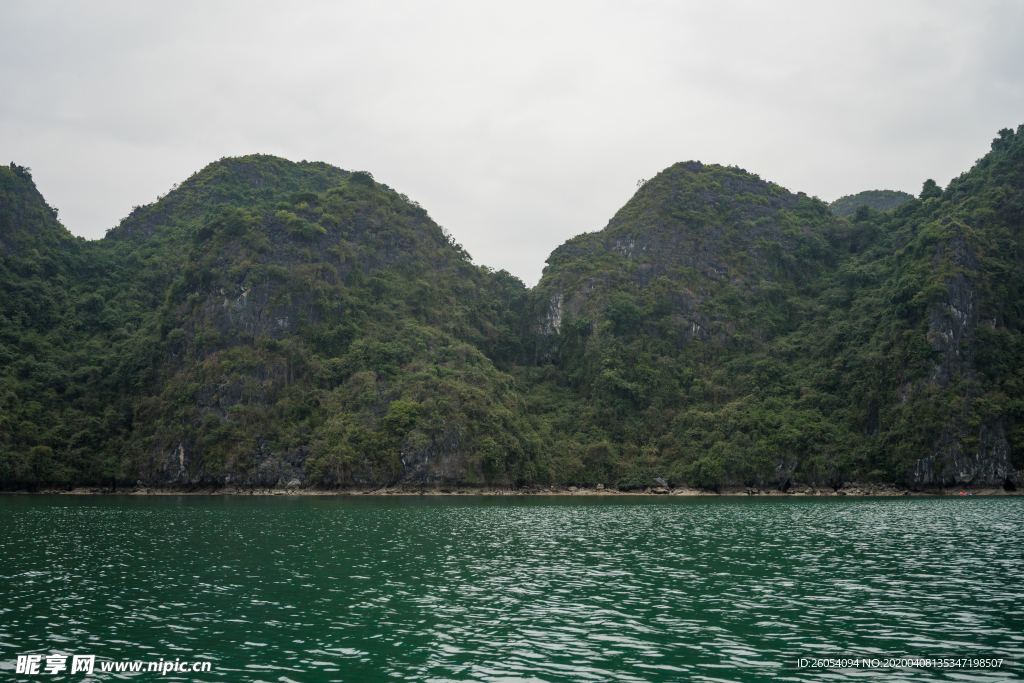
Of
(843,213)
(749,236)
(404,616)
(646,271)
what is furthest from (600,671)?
(843,213)

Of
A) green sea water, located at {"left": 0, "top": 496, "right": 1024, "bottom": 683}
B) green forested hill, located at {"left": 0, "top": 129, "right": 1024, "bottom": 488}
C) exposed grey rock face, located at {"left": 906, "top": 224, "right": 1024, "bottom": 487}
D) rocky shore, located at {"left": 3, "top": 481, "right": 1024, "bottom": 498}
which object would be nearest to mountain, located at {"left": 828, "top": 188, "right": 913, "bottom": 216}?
green forested hill, located at {"left": 0, "top": 129, "right": 1024, "bottom": 488}

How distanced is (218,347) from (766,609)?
87037 mm

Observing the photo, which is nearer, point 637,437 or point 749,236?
point 637,437

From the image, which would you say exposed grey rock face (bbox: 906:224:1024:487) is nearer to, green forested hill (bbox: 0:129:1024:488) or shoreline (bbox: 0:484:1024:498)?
green forested hill (bbox: 0:129:1024:488)

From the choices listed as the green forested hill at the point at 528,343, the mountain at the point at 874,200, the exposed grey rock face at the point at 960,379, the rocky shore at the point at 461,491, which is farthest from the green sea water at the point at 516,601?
the mountain at the point at 874,200

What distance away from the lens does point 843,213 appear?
156m

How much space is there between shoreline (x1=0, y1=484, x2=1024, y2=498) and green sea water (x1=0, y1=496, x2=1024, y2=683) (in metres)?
42.3

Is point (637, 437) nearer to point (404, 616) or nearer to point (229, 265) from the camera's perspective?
point (229, 265)

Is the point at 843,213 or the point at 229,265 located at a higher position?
the point at 843,213

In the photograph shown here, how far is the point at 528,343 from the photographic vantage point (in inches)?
4729

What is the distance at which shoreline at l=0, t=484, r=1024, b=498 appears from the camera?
245ft

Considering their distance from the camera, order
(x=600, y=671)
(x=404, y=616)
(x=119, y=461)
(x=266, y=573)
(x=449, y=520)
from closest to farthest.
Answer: (x=600, y=671) → (x=404, y=616) → (x=266, y=573) → (x=449, y=520) → (x=119, y=461)

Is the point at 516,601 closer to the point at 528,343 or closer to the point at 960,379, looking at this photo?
the point at 960,379

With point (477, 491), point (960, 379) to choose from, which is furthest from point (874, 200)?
point (477, 491)
